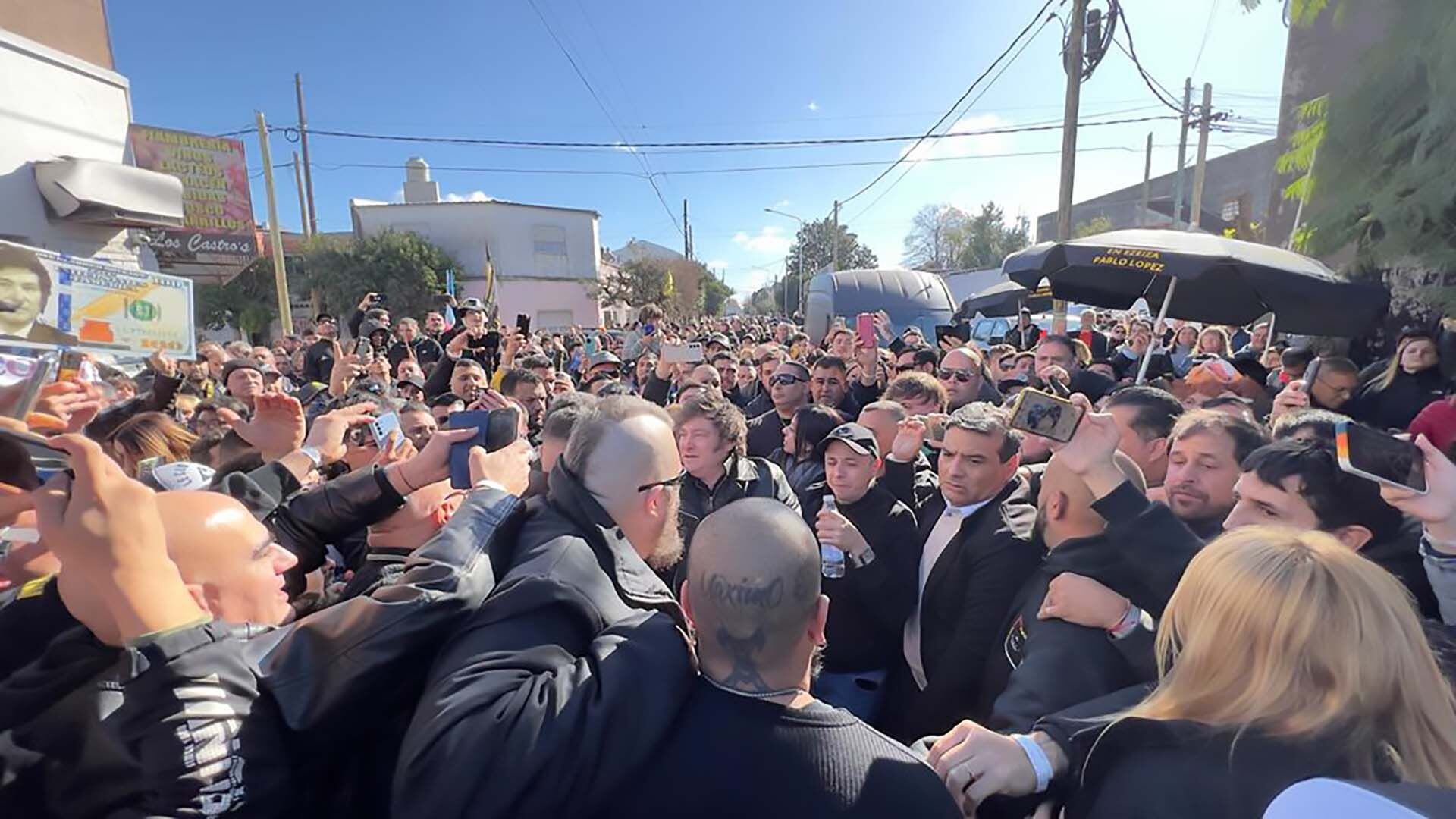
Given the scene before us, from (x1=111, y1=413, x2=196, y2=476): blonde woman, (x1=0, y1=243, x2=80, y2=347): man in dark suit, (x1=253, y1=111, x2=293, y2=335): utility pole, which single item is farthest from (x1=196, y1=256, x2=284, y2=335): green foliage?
(x1=0, y1=243, x2=80, y2=347): man in dark suit

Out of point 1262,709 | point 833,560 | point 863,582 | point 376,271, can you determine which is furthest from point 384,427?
point 376,271

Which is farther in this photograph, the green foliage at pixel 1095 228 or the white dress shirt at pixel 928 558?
the green foliage at pixel 1095 228

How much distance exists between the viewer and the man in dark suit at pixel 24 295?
194cm

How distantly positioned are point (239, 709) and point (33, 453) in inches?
27.1

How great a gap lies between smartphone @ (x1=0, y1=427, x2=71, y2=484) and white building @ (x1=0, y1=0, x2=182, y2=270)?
11.0m

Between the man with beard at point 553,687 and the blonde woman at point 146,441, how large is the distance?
249 centimetres

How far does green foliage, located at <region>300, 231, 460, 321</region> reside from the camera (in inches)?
1112

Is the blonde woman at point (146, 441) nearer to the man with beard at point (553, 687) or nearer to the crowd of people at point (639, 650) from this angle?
the crowd of people at point (639, 650)

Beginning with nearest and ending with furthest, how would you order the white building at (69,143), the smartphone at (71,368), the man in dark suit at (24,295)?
the man in dark suit at (24,295), the smartphone at (71,368), the white building at (69,143)

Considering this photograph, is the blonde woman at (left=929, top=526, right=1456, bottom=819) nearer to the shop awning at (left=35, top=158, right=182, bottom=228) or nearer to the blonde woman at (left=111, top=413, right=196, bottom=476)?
the blonde woman at (left=111, top=413, right=196, bottom=476)

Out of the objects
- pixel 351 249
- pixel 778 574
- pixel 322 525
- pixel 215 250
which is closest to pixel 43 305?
pixel 322 525

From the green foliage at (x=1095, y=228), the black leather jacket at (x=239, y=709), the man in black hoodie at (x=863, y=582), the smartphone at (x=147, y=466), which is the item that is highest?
the green foliage at (x=1095, y=228)

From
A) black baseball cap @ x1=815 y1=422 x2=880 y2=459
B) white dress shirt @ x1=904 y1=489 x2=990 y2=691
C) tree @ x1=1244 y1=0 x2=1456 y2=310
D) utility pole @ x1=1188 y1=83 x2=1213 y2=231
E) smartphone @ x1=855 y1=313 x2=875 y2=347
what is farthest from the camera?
utility pole @ x1=1188 y1=83 x2=1213 y2=231

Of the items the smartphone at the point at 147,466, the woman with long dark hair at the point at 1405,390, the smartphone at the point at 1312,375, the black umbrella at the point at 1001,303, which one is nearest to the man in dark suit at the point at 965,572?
the smartphone at the point at 147,466
